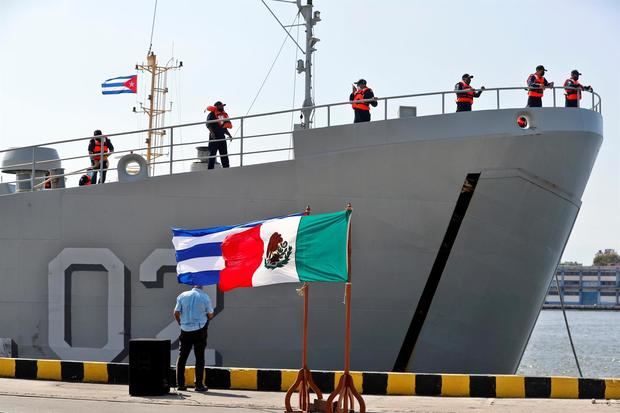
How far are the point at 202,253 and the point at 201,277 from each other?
28 cm

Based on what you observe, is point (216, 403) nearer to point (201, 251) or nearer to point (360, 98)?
point (201, 251)

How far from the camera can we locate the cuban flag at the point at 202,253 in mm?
9773

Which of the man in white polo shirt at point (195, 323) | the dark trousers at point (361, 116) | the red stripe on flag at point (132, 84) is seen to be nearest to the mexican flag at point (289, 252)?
the man in white polo shirt at point (195, 323)

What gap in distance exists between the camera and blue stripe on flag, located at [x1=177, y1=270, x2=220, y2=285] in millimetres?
9750

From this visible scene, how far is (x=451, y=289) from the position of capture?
41.1 ft

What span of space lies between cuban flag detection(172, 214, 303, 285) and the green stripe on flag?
2.47 feet

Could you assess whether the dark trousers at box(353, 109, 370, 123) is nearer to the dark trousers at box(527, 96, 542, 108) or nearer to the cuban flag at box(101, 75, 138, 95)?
the dark trousers at box(527, 96, 542, 108)

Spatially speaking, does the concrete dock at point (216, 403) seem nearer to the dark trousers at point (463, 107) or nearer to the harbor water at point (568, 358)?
the dark trousers at point (463, 107)

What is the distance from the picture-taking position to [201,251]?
9.97 meters

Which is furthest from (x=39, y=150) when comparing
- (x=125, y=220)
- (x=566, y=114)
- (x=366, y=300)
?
(x=566, y=114)

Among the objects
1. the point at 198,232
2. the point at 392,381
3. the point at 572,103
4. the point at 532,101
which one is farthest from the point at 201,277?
the point at 572,103

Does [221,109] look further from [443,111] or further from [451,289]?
[451,289]

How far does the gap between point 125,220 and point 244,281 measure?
4.42 metres

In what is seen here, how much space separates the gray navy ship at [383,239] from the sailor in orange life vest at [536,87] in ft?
2.29
